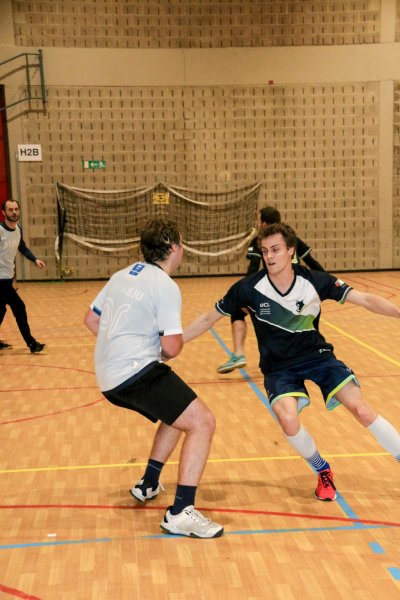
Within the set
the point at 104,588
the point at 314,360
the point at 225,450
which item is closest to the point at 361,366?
the point at 225,450

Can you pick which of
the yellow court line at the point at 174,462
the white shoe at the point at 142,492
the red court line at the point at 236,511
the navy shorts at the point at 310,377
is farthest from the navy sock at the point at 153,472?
the navy shorts at the point at 310,377

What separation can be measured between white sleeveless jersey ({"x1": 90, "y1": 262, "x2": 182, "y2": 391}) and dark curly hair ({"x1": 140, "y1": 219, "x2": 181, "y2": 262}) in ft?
0.22

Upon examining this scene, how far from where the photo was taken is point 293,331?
4398mm

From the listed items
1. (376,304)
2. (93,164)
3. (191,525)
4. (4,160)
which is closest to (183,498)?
(191,525)

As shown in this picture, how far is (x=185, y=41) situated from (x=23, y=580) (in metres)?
14.5

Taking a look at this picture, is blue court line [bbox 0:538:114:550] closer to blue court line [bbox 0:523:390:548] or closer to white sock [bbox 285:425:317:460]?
blue court line [bbox 0:523:390:548]

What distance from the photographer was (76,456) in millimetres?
5113

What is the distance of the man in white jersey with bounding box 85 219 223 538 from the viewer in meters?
3.74

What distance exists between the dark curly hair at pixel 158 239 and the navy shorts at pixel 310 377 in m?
1.05

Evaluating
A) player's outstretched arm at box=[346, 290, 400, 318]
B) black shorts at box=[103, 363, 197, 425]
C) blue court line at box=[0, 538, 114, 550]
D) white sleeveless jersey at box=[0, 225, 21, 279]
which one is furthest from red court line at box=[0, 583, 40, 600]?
white sleeveless jersey at box=[0, 225, 21, 279]

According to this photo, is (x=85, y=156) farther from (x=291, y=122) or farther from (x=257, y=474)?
(x=257, y=474)

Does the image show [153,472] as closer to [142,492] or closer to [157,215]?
[142,492]

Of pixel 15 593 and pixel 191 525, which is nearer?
pixel 15 593

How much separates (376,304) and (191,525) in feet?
5.16
